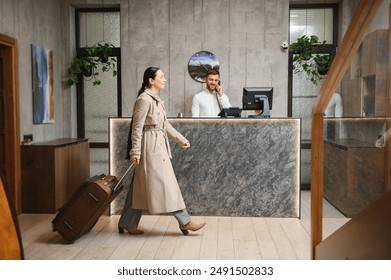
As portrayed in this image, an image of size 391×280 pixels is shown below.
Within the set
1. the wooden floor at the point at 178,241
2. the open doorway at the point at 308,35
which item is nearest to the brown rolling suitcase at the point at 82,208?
the wooden floor at the point at 178,241

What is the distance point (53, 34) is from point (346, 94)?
5.33 metres

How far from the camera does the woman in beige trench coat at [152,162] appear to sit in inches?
163

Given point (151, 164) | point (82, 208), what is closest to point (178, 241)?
point (151, 164)

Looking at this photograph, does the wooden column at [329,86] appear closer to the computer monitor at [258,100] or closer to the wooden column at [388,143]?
the wooden column at [388,143]

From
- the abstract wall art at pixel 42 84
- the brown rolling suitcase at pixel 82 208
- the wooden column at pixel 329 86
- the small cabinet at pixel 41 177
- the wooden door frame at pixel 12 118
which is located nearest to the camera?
the wooden column at pixel 329 86

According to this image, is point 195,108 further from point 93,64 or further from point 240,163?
point 93,64

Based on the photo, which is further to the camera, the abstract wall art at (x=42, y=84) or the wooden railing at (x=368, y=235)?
the abstract wall art at (x=42, y=84)

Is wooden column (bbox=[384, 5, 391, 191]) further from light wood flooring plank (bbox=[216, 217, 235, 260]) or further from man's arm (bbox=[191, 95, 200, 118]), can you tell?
man's arm (bbox=[191, 95, 200, 118])

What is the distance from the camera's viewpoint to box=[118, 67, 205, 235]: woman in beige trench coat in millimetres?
4129

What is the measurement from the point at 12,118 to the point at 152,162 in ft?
6.26

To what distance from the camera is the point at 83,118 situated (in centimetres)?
713

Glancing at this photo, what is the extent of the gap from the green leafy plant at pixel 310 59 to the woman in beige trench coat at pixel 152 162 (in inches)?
122

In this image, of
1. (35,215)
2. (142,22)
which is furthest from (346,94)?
(142,22)

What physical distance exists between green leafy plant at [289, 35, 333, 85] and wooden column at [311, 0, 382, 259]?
163 inches
